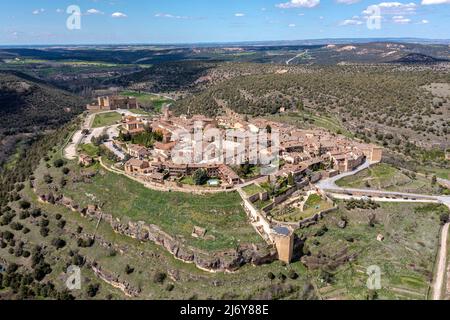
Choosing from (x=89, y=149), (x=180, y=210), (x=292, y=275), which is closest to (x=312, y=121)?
(x=89, y=149)

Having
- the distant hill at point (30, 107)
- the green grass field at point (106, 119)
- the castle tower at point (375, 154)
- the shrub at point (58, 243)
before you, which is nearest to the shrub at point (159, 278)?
the shrub at point (58, 243)

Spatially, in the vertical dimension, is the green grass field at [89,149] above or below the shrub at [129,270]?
above

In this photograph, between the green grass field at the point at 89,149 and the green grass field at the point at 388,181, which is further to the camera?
the green grass field at the point at 89,149

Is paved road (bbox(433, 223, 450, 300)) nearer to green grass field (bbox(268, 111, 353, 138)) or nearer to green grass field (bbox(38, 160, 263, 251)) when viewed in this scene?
green grass field (bbox(38, 160, 263, 251))

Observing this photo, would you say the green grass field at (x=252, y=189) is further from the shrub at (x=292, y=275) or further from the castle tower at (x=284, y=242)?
the shrub at (x=292, y=275)

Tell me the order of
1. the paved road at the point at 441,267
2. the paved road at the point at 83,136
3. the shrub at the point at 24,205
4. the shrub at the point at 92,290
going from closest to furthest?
1. the paved road at the point at 441,267
2. the shrub at the point at 92,290
3. the shrub at the point at 24,205
4. the paved road at the point at 83,136

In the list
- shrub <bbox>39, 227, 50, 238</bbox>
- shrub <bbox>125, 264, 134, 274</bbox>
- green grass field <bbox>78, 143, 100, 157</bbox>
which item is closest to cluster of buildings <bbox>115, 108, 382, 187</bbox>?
green grass field <bbox>78, 143, 100, 157</bbox>
